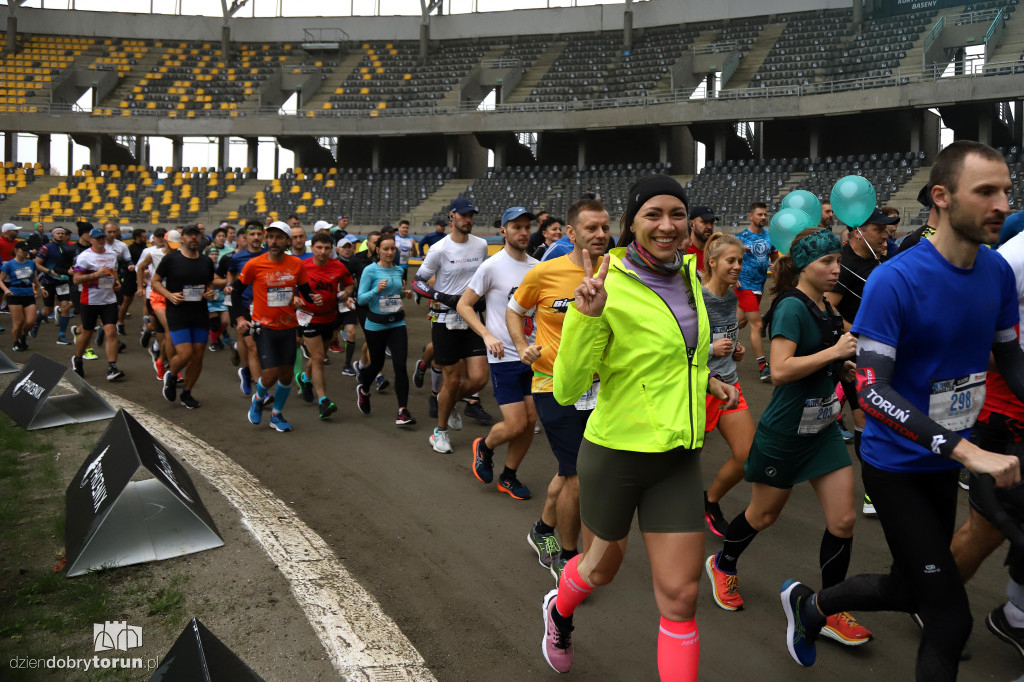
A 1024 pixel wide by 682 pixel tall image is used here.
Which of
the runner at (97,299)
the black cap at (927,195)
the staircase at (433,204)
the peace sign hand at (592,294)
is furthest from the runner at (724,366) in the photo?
the staircase at (433,204)

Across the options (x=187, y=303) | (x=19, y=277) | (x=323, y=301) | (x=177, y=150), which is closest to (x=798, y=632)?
(x=323, y=301)

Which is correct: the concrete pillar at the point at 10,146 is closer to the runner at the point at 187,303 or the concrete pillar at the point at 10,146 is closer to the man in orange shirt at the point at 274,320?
the runner at the point at 187,303

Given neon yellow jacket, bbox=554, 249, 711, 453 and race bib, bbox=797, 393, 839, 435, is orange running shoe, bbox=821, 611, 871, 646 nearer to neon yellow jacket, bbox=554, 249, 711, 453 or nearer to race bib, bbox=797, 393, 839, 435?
race bib, bbox=797, 393, 839, 435

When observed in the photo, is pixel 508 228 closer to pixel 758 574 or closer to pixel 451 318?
pixel 451 318

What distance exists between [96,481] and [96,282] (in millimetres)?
7526

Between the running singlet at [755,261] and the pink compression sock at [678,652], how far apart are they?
750 cm

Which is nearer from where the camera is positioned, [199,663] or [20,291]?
[199,663]

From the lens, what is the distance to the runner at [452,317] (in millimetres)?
7762

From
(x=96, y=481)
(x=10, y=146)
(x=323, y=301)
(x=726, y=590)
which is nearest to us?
(x=726, y=590)

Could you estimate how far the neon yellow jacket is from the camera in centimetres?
307

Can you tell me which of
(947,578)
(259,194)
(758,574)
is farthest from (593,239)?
(259,194)

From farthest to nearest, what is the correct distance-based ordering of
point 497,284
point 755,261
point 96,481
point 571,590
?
point 755,261 → point 497,284 → point 96,481 → point 571,590

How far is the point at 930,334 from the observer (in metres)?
2.96

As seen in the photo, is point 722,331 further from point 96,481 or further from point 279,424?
point 279,424
